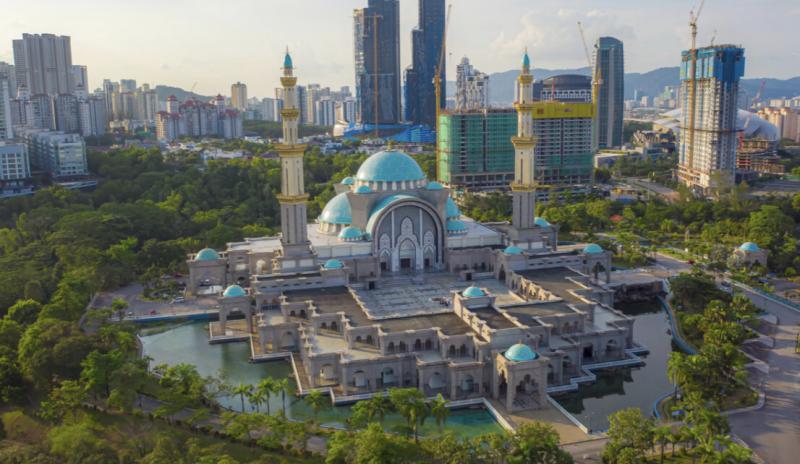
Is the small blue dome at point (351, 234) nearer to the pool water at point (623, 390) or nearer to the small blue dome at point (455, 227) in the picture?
the small blue dome at point (455, 227)

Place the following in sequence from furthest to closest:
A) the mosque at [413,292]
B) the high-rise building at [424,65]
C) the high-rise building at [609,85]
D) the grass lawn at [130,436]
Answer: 1. the high-rise building at [424,65]
2. the high-rise building at [609,85]
3. the mosque at [413,292]
4. the grass lawn at [130,436]

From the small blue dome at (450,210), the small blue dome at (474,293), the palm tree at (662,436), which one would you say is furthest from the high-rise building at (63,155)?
A: the palm tree at (662,436)

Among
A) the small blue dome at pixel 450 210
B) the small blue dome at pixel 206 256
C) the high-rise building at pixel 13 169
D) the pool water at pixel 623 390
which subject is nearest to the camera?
the pool water at pixel 623 390

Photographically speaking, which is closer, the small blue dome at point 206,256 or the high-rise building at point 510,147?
the small blue dome at point 206,256

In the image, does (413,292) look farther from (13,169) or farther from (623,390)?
(13,169)

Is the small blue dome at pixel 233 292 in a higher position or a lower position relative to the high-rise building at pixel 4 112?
lower

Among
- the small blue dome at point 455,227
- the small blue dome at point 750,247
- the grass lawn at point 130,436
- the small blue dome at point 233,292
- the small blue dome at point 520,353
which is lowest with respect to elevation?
the grass lawn at point 130,436
